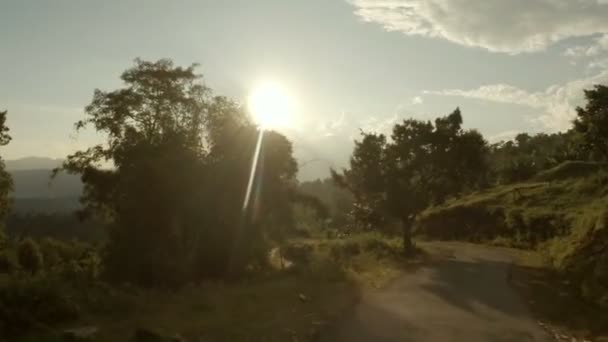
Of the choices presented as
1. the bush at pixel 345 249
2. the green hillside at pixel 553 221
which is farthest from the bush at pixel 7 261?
the green hillside at pixel 553 221

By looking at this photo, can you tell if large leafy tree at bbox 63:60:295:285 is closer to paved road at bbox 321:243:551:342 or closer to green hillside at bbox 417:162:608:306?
paved road at bbox 321:243:551:342

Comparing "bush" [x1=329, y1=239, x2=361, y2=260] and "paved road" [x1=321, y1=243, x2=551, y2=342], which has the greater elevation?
"bush" [x1=329, y1=239, x2=361, y2=260]

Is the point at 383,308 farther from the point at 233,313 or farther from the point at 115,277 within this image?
the point at 115,277

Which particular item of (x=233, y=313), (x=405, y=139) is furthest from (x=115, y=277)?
(x=405, y=139)

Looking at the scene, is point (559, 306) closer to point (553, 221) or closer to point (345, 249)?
point (345, 249)

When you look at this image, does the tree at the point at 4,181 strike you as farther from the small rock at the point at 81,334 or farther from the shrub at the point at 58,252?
the small rock at the point at 81,334

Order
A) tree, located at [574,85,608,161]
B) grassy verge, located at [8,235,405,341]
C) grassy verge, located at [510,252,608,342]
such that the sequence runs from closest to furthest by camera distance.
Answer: grassy verge, located at [8,235,405,341] < grassy verge, located at [510,252,608,342] < tree, located at [574,85,608,161]

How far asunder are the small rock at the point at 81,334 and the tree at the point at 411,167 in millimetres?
24218

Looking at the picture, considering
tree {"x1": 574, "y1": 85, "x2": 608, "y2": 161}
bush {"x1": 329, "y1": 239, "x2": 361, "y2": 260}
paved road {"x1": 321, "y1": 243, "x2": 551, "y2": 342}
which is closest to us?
paved road {"x1": 321, "y1": 243, "x2": 551, "y2": 342}

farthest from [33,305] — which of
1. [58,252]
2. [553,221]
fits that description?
[58,252]

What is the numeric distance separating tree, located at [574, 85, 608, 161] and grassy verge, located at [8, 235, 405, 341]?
2219 centimetres

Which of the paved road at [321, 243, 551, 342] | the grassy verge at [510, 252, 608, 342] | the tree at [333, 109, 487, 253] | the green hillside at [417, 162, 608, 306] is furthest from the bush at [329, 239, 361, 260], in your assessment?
the green hillside at [417, 162, 608, 306]

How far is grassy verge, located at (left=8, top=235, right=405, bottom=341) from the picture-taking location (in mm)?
13562

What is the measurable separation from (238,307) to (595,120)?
31411 millimetres
